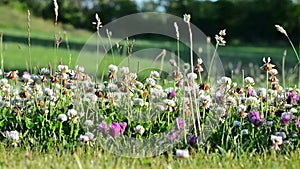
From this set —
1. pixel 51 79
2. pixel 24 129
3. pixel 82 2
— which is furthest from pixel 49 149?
pixel 82 2

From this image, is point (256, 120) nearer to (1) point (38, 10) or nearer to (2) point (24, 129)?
(2) point (24, 129)

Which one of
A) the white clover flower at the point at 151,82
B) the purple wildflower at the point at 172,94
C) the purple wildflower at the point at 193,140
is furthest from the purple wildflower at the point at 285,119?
the white clover flower at the point at 151,82

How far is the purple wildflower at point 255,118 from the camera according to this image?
141 inches

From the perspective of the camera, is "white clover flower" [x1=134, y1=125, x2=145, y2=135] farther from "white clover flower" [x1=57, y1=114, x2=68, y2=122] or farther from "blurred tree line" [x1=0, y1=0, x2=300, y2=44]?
"blurred tree line" [x1=0, y1=0, x2=300, y2=44]

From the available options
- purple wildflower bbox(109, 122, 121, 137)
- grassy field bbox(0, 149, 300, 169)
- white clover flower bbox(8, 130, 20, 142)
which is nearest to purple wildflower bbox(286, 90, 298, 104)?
grassy field bbox(0, 149, 300, 169)

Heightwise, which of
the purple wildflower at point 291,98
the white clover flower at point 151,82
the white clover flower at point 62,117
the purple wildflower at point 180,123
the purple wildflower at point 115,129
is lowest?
the purple wildflower at point 115,129

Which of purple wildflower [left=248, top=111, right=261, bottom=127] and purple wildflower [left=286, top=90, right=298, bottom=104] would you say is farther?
purple wildflower [left=286, top=90, right=298, bottom=104]

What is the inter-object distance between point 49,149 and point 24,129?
40 centimetres

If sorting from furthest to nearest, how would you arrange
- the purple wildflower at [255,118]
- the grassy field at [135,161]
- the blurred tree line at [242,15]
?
1. the blurred tree line at [242,15]
2. the purple wildflower at [255,118]
3. the grassy field at [135,161]

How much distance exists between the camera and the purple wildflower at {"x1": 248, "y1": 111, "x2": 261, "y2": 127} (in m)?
3.58

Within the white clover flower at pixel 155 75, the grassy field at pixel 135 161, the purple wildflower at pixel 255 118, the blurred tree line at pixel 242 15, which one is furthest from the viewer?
the blurred tree line at pixel 242 15

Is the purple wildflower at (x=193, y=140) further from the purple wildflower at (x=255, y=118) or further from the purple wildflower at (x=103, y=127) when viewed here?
the purple wildflower at (x=103, y=127)

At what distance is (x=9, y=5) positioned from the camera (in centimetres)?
3969

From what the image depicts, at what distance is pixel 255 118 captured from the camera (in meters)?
3.60
